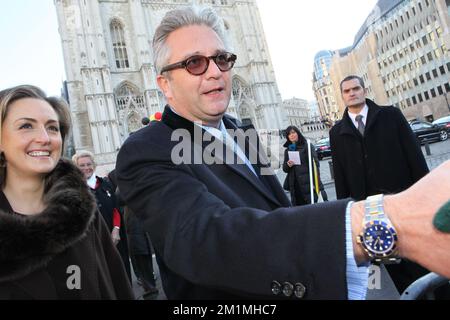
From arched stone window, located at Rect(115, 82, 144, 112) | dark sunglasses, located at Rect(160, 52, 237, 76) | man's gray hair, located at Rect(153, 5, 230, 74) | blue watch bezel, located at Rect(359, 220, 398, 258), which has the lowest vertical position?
blue watch bezel, located at Rect(359, 220, 398, 258)

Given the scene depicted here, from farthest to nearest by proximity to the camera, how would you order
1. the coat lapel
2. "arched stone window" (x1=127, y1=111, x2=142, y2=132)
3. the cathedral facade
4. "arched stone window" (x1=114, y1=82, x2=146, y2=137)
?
"arched stone window" (x1=127, y1=111, x2=142, y2=132) < "arched stone window" (x1=114, y1=82, x2=146, y2=137) < the cathedral facade < the coat lapel

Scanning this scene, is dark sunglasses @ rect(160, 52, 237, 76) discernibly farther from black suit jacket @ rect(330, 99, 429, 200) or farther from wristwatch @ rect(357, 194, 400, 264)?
black suit jacket @ rect(330, 99, 429, 200)

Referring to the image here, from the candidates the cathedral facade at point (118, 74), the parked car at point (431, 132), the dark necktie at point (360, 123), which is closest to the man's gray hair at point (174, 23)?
the dark necktie at point (360, 123)

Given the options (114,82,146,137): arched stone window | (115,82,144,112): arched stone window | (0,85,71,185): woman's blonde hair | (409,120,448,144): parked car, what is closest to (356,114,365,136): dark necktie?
(0,85,71,185): woman's blonde hair

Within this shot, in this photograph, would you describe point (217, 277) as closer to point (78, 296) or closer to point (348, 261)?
point (348, 261)

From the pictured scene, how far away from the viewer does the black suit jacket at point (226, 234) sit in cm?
73

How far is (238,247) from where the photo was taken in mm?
800

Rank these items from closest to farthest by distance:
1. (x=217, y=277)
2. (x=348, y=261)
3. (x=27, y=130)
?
(x=348, y=261), (x=217, y=277), (x=27, y=130)

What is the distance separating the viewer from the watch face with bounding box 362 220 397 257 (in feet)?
2.28

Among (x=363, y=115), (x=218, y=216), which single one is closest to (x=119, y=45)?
(x=363, y=115)

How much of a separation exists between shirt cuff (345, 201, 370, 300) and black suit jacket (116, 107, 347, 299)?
0.01m

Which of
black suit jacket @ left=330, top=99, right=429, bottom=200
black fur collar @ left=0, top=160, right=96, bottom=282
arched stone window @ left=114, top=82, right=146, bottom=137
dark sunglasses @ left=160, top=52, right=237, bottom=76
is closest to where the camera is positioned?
dark sunglasses @ left=160, top=52, right=237, bottom=76

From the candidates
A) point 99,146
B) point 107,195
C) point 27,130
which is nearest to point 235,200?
point 27,130
